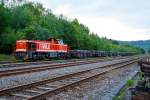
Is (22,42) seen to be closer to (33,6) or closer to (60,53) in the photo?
(60,53)

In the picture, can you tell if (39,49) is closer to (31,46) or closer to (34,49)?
(34,49)

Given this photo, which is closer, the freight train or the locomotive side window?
the freight train

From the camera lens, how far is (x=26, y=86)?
11.9 m

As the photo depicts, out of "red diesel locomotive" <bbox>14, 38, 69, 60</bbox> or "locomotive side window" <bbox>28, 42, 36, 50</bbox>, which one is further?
"locomotive side window" <bbox>28, 42, 36, 50</bbox>

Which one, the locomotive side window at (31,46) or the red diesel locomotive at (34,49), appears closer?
the red diesel locomotive at (34,49)

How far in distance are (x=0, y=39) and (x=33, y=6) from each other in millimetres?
29648

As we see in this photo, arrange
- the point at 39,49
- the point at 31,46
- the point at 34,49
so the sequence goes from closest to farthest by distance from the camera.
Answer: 1. the point at 31,46
2. the point at 34,49
3. the point at 39,49

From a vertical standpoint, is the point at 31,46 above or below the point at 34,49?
above

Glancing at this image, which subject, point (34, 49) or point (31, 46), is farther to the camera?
point (34, 49)

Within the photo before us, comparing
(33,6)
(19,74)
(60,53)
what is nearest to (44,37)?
(60,53)

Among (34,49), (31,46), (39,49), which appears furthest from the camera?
(39,49)

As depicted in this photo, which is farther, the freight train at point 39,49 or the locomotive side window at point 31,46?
the locomotive side window at point 31,46

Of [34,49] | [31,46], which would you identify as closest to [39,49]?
[34,49]

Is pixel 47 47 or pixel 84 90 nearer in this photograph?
pixel 84 90
